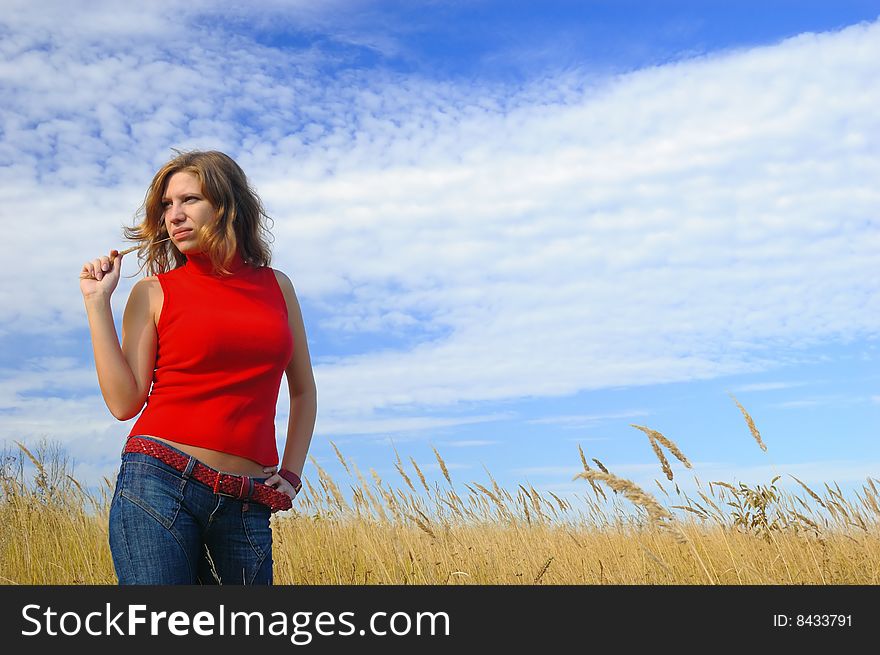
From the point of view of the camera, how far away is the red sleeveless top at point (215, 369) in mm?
2516

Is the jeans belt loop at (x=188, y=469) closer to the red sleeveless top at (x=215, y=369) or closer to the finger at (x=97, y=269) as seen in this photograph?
the red sleeveless top at (x=215, y=369)

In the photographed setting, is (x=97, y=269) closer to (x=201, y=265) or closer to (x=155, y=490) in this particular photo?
(x=201, y=265)

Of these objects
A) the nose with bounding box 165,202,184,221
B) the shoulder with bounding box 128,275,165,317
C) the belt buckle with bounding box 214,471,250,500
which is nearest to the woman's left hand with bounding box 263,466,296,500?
the belt buckle with bounding box 214,471,250,500

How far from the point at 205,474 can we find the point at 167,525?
0.62 ft

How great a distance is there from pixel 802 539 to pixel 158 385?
4.20m

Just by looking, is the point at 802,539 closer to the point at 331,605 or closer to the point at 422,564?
the point at 422,564

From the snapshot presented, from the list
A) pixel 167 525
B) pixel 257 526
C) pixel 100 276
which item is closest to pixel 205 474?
pixel 167 525

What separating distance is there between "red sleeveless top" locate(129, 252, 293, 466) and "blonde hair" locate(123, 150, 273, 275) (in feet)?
0.49

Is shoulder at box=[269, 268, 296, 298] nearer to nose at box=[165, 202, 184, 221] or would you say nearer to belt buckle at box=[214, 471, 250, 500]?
nose at box=[165, 202, 184, 221]

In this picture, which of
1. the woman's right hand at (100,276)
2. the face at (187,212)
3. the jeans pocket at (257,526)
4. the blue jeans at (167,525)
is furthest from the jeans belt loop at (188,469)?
the face at (187,212)

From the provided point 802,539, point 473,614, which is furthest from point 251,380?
point 802,539

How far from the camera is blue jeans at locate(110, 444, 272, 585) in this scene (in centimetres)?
237

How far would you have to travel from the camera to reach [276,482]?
105 inches

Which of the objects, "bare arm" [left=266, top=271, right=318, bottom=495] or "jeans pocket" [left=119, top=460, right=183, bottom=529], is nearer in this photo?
"jeans pocket" [left=119, top=460, right=183, bottom=529]
